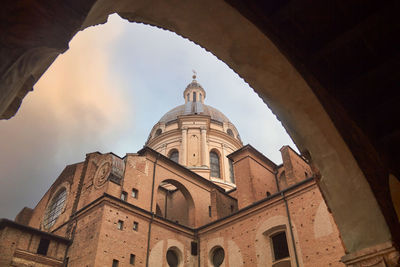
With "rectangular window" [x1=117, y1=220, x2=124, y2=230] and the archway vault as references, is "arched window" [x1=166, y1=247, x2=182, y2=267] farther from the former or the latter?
the archway vault

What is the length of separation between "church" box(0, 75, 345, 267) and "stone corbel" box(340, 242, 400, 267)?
1063 centimetres

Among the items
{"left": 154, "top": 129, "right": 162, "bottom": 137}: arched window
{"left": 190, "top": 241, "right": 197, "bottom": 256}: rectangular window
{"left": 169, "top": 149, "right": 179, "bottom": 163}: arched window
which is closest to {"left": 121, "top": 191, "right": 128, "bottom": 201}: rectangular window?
{"left": 190, "top": 241, "right": 197, "bottom": 256}: rectangular window

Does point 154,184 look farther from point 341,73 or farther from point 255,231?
point 341,73

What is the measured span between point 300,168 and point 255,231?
19.3 feet

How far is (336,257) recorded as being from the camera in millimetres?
13227

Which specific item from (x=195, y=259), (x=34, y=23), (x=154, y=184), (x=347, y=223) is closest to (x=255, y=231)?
(x=195, y=259)

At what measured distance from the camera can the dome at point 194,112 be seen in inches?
1560

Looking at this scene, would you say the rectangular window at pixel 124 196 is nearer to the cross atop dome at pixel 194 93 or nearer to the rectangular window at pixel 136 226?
the rectangular window at pixel 136 226

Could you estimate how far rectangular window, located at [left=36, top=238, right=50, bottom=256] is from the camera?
51.8ft

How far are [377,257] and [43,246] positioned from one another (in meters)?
16.6

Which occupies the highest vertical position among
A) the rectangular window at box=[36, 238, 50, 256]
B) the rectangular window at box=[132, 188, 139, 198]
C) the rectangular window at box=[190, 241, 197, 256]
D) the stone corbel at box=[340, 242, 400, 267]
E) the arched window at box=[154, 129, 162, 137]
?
the arched window at box=[154, 129, 162, 137]

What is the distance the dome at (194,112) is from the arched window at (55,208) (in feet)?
60.9

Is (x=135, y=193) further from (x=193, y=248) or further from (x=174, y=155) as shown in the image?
(x=174, y=155)

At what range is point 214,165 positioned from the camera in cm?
3381
